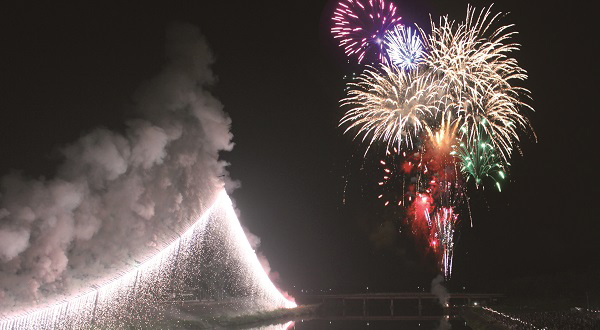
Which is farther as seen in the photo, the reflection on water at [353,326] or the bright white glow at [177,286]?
the reflection on water at [353,326]

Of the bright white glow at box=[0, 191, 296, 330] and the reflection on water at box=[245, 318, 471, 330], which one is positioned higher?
the bright white glow at box=[0, 191, 296, 330]

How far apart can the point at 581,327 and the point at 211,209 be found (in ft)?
53.1

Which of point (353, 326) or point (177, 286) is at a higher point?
point (177, 286)

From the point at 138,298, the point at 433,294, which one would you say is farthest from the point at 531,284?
the point at 138,298

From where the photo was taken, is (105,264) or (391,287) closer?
(105,264)

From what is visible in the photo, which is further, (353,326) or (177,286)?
(353,326)

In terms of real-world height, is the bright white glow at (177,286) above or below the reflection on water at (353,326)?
above

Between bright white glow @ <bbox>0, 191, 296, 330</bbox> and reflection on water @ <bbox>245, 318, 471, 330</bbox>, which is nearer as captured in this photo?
bright white glow @ <bbox>0, 191, 296, 330</bbox>

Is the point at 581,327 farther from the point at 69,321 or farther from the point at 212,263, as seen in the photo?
the point at 212,263

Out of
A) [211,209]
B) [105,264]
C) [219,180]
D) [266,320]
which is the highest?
[219,180]

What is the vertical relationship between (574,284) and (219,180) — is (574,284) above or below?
below

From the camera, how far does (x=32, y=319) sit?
1537 cm

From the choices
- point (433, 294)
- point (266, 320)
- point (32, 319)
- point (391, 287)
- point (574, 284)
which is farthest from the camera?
point (391, 287)

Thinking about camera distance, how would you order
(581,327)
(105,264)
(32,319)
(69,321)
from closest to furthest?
1. (32,319)
2. (69,321)
3. (581,327)
4. (105,264)
